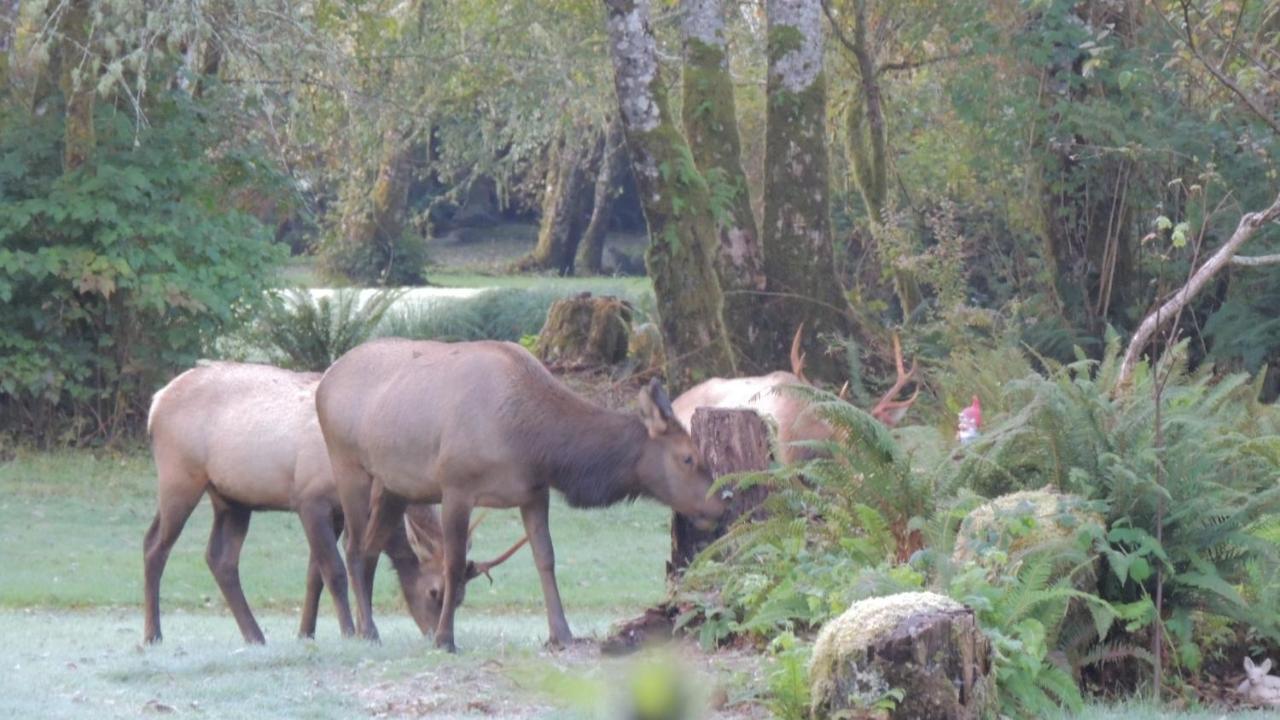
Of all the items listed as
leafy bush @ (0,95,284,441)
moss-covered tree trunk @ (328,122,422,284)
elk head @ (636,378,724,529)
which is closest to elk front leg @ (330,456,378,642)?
elk head @ (636,378,724,529)

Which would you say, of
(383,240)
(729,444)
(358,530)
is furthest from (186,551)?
(383,240)

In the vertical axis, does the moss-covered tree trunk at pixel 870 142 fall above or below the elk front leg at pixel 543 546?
above

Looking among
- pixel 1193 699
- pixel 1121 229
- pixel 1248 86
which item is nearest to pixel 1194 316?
pixel 1121 229

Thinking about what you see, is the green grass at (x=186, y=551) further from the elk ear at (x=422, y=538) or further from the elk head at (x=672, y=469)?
the elk head at (x=672, y=469)

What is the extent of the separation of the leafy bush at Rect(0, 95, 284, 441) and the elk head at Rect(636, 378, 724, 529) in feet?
35.1

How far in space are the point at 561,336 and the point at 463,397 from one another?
1313cm

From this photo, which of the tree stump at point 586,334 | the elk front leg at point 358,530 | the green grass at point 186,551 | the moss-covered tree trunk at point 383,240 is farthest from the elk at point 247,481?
the moss-covered tree trunk at point 383,240

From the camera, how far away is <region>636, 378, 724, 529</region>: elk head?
964 cm

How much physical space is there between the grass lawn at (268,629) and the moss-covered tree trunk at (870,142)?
181 inches

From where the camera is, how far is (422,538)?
36.9 feet

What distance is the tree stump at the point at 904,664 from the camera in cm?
602

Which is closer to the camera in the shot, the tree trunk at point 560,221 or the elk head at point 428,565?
the elk head at point 428,565

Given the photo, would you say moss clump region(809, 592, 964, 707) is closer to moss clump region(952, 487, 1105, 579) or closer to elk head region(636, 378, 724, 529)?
moss clump region(952, 487, 1105, 579)

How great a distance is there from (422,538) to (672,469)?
91.0 inches
